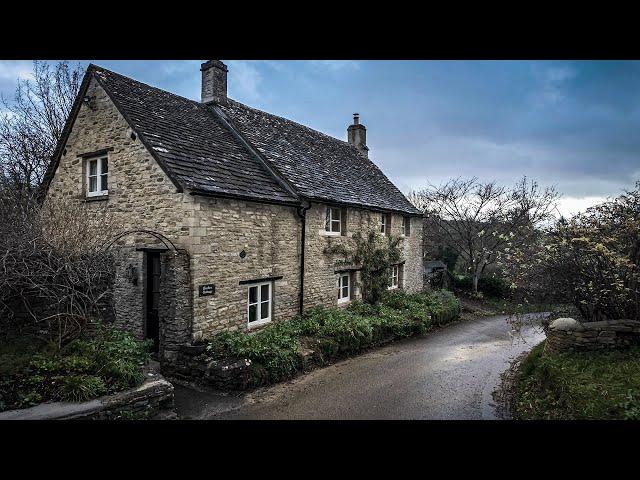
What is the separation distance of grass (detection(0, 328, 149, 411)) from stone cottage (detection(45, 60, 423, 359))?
211 cm

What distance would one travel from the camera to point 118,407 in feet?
20.0

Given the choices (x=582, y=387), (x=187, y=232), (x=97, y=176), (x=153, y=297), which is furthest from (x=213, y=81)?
(x=582, y=387)

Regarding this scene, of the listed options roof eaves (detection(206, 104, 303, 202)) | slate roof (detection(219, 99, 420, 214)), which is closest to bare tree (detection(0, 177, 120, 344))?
roof eaves (detection(206, 104, 303, 202))

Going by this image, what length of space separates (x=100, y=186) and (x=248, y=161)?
4627mm

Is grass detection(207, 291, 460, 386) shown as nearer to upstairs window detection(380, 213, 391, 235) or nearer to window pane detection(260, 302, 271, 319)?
window pane detection(260, 302, 271, 319)

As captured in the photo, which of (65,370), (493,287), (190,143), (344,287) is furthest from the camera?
(493,287)

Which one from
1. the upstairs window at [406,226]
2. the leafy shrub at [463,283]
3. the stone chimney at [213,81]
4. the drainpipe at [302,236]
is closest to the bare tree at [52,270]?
the drainpipe at [302,236]

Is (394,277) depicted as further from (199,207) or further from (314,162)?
(199,207)

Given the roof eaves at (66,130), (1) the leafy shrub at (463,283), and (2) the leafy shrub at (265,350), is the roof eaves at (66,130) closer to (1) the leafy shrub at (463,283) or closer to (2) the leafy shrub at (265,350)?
(2) the leafy shrub at (265,350)

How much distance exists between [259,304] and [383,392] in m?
4.60

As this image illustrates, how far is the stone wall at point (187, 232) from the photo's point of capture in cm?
951

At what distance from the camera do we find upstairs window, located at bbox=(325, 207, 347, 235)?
14352 mm

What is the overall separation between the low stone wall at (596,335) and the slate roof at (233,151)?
26.2 ft
